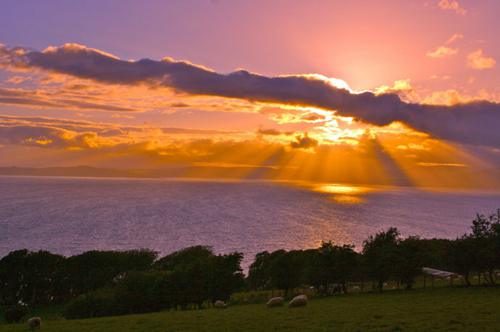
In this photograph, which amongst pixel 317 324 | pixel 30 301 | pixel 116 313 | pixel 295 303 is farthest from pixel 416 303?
pixel 30 301

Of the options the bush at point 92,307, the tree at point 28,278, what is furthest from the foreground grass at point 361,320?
the tree at point 28,278

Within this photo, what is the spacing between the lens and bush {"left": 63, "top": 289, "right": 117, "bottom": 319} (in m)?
60.2

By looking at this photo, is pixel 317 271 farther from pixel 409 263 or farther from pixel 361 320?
pixel 361 320

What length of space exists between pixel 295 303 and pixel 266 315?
20.9ft

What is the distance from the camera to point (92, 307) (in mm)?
62156

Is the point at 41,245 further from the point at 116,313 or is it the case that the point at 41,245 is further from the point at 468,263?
the point at 468,263

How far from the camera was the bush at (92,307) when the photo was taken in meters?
60.2

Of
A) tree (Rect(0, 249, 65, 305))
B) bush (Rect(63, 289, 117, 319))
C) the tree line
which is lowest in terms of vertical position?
tree (Rect(0, 249, 65, 305))

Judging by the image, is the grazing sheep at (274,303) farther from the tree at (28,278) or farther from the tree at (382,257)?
the tree at (28,278)

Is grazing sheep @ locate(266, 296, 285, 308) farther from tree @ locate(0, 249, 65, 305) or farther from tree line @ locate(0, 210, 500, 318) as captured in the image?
tree @ locate(0, 249, 65, 305)

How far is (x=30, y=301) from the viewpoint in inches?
3435

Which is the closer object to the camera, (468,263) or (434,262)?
(468,263)

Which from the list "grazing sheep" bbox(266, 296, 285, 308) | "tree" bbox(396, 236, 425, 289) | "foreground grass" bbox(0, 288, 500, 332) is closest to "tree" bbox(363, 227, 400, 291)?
"tree" bbox(396, 236, 425, 289)

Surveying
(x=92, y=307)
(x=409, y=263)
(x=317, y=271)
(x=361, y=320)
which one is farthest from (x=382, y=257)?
(x=92, y=307)
